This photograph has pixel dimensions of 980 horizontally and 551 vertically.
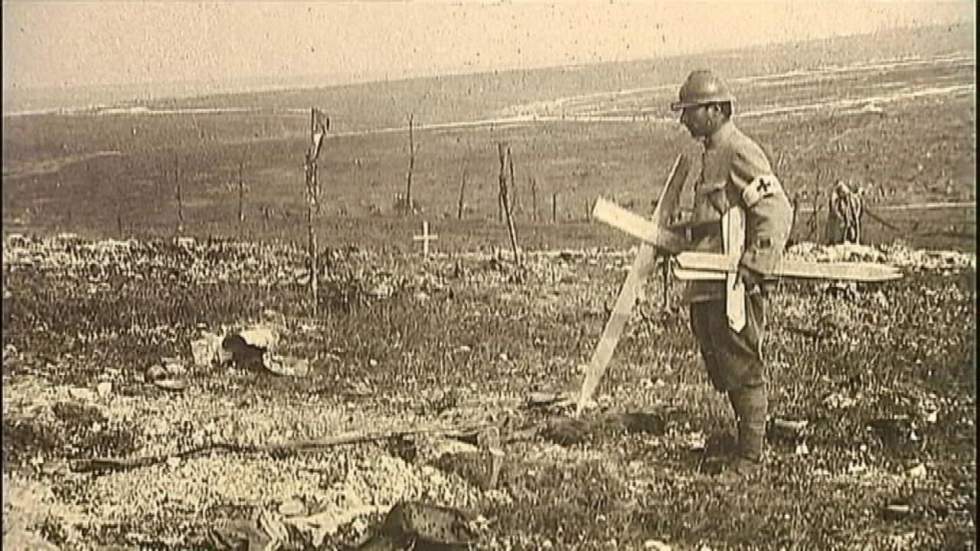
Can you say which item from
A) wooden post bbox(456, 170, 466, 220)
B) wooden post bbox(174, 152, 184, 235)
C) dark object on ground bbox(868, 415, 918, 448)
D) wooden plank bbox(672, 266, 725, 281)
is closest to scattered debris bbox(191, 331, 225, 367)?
wooden post bbox(174, 152, 184, 235)

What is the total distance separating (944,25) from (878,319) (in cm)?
72

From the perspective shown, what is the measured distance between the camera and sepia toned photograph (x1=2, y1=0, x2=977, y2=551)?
10.5 ft

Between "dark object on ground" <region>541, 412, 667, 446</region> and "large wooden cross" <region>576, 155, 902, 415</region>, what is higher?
"large wooden cross" <region>576, 155, 902, 415</region>

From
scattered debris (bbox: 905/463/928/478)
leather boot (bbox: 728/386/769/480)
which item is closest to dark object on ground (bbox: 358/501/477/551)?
leather boot (bbox: 728/386/769/480)

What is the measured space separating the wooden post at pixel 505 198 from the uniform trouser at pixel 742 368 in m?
0.44

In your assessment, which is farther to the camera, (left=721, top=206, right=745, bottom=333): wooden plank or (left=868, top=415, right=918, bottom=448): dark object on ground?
(left=868, top=415, right=918, bottom=448): dark object on ground

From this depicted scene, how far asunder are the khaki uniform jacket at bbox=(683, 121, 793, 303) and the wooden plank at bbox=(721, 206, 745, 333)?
11 millimetres

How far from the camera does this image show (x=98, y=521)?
317 cm

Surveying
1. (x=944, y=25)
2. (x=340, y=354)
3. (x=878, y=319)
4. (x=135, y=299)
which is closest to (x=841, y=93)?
(x=944, y=25)

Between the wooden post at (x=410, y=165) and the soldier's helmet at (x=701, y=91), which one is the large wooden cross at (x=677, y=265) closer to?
the soldier's helmet at (x=701, y=91)

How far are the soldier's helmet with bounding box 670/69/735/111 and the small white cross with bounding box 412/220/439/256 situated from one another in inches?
25.0

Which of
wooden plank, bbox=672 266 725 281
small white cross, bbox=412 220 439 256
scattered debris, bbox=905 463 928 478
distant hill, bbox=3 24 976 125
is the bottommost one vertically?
scattered debris, bbox=905 463 928 478

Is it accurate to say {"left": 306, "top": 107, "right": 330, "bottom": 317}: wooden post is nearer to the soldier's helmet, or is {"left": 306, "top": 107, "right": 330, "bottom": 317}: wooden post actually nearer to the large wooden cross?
the large wooden cross

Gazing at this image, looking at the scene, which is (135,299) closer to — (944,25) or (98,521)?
(98,521)
